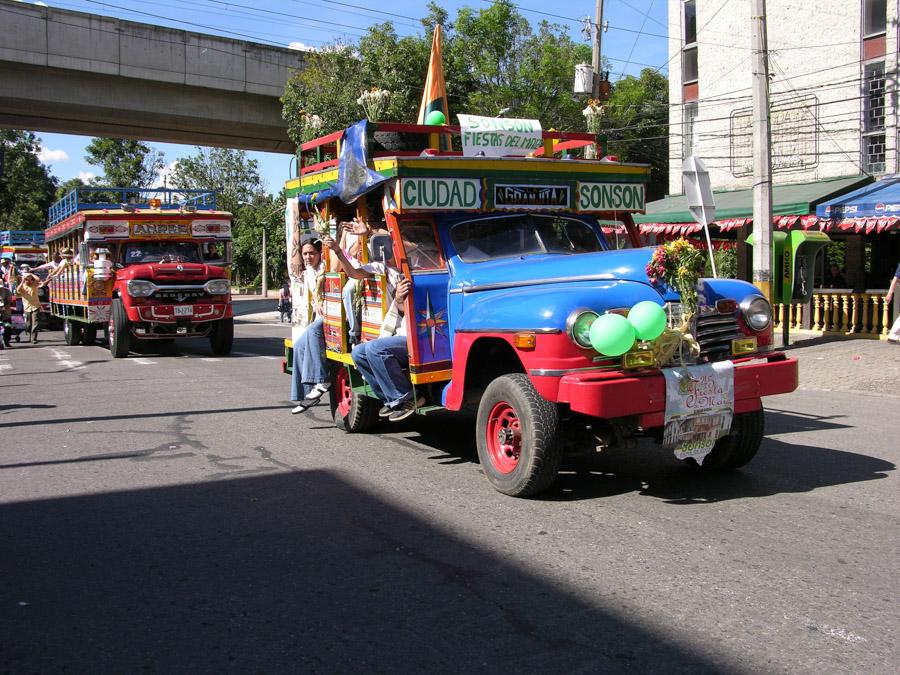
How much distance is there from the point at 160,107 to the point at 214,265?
1248 cm

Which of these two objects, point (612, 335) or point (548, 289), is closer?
point (612, 335)

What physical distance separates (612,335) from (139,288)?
1356cm

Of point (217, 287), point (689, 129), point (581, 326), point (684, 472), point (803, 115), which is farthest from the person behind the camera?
point (689, 129)

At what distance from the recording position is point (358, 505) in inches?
229

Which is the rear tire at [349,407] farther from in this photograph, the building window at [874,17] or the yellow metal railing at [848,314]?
the building window at [874,17]

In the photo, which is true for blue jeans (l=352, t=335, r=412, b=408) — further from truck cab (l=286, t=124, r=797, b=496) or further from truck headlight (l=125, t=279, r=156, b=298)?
truck headlight (l=125, t=279, r=156, b=298)

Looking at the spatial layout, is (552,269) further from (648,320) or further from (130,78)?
(130,78)

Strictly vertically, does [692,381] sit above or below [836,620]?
above

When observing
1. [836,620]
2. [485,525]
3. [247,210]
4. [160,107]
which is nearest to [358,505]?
[485,525]

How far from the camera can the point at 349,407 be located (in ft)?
28.0

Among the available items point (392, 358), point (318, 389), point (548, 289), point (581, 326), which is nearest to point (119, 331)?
point (318, 389)

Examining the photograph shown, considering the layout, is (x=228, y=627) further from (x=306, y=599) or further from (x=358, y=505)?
(x=358, y=505)

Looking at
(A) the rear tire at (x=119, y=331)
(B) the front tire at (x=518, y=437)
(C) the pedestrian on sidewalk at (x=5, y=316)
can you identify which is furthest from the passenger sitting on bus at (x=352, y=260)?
(C) the pedestrian on sidewalk at (x=5, y=316)

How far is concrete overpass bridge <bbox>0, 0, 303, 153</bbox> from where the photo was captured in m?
25.5
